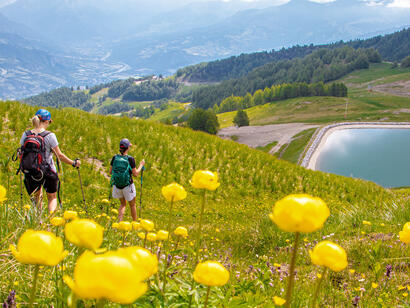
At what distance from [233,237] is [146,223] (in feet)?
17.5

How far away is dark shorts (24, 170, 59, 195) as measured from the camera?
21.8 feet

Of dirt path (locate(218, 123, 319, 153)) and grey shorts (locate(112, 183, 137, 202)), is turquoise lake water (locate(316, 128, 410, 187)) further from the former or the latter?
grey shorts (locate(112, 183, 137, 202))

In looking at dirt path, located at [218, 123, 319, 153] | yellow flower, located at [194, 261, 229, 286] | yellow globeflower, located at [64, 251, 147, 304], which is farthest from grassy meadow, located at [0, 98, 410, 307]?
dirt path, located at [218, 123, 319, 153]

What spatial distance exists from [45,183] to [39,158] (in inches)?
28.5

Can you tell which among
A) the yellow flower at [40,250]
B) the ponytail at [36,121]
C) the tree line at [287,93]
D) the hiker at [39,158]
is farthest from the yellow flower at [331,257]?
the tree line at [287,93]

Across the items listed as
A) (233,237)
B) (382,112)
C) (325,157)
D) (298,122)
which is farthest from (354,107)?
(233,237)

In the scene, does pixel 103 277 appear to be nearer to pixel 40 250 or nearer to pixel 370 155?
pixel 40 250

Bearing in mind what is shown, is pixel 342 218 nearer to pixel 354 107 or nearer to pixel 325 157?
pixel 325 157

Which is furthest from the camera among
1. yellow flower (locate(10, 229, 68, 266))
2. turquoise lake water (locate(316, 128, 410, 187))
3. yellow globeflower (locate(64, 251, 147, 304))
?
turquoise lake water (locate(316, 128, 410, 187))

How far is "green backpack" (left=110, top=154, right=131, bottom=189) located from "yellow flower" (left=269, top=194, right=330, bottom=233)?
23.2 feet

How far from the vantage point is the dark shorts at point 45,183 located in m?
6.65

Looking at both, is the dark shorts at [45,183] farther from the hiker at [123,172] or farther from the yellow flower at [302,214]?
the yellow flower at [302,214]

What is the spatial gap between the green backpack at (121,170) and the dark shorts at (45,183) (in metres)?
1.49

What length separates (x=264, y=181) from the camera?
15.5 metres
